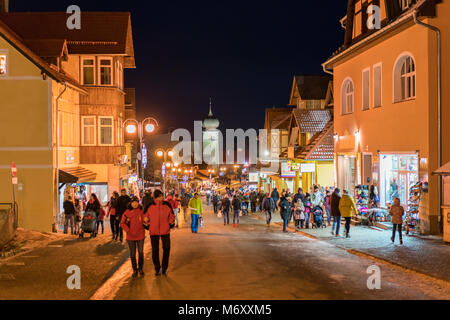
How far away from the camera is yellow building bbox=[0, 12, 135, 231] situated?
23.0m

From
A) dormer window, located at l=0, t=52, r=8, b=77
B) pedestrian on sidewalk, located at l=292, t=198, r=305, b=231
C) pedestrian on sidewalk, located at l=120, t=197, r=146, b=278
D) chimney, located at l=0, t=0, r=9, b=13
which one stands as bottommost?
pedestrian on sidewalk, located at l=292, t=198, r=305, b=231

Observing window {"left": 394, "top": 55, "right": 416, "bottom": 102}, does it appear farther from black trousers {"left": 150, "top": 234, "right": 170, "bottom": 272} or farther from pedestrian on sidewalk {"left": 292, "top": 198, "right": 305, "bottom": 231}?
black trousers {"left": 150, "top": 234, "right": 170, "bottom": 272}

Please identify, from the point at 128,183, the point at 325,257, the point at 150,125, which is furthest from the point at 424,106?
the point at 128,183

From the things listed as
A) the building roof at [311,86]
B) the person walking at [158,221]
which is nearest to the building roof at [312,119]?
the building roof at [311,86]

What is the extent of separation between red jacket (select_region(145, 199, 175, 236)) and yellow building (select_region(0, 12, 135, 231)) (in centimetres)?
1288

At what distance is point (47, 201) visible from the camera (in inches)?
918

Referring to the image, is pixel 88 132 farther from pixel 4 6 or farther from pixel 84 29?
pixel 4 6

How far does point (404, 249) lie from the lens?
15.6 metres

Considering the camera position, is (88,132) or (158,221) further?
(88,132)

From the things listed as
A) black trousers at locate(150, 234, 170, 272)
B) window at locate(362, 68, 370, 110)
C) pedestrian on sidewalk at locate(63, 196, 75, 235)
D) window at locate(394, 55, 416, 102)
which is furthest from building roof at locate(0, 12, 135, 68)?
black trousers at locate(150, 234, 170, 272)

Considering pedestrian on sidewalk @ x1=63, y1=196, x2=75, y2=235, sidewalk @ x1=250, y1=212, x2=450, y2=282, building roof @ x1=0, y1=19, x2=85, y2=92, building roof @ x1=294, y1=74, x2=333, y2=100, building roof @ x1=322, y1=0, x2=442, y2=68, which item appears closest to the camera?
sidewalk @ x1=250, y1=212, x2=450, y2=282

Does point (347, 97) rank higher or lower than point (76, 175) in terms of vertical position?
higher

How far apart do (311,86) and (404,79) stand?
24.2 meters

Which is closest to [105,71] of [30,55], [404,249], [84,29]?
[84,29]
